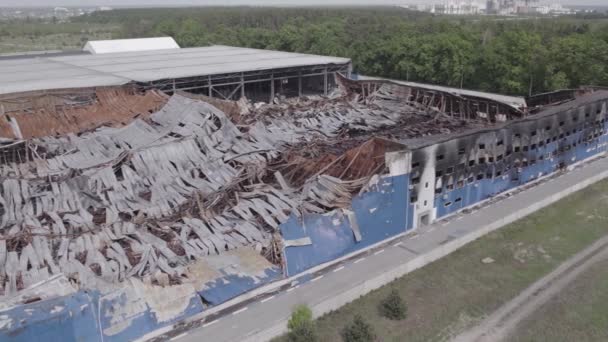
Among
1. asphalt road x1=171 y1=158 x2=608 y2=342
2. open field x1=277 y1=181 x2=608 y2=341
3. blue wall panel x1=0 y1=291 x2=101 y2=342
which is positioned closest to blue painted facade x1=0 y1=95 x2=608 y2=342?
blue wall panel x1=0 y1=291 x2=101 y2=342

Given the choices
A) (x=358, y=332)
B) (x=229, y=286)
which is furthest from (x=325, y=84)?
(x=358, y=332)

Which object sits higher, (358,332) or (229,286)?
(229,286)

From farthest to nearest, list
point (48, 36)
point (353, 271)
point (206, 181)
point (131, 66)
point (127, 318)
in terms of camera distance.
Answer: point (48, 36)
point (131, 66)
point (206, 181)
point (353, 271)
point (127, 318)

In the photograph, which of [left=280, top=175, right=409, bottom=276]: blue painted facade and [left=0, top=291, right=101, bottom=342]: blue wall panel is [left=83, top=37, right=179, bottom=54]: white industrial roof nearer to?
[left=280, top=175, right=409, bottom=276]: blue painted facade

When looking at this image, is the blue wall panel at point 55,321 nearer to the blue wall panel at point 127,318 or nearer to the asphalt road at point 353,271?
the blue wall panel at point 127,318

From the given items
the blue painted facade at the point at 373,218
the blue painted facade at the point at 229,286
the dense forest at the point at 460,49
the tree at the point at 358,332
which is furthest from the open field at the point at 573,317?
the dense forest at the point at 460,49

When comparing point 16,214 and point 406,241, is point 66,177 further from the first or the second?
point 406,241

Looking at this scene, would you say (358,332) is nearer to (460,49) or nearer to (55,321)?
(55,321)
